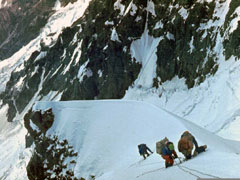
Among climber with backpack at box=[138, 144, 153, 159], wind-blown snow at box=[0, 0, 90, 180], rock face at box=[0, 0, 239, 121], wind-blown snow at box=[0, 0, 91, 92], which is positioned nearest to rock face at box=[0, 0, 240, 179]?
rock face at box=[0, 0, 239, 121]

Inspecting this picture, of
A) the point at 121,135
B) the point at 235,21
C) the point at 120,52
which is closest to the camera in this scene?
the point at 121,135

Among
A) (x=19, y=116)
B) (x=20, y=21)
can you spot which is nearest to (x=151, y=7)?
(x=19, y=116)

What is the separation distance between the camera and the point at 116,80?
44.5 m

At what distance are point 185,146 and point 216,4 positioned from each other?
1042 inches

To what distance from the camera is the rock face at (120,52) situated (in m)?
28.7

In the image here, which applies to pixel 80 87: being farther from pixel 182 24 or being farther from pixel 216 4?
pixel 216 4

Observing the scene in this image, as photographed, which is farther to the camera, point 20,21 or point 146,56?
point 20,21

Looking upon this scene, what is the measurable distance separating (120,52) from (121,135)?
2641 cm

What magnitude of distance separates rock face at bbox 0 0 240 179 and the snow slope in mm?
2102

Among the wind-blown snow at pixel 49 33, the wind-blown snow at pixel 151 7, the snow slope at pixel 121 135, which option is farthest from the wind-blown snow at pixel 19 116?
the wind-blown snow at pixel 151 7

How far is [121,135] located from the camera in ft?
68.6

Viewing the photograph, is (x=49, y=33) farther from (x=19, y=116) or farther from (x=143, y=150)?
(x=143, y=150)

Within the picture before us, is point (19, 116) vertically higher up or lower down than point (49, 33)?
lower down

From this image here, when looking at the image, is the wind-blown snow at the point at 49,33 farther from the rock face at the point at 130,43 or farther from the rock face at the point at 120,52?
the rock face at the point at 130,43
